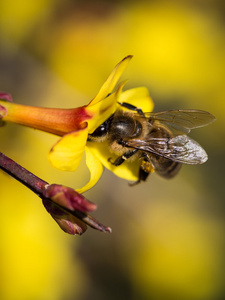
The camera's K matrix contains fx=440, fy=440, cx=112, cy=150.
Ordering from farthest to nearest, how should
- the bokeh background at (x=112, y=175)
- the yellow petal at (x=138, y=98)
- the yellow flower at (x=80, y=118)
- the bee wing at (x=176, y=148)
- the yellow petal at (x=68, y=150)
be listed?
1. the bokeh background at (x=112, y=175)
2. the yellow petal at (x=138, y=98)
3. the bee wing at (x=176, y=148)
4. the yellow flower at (x=80, y=118)
5. the yellow petal at (x=68, y=150)

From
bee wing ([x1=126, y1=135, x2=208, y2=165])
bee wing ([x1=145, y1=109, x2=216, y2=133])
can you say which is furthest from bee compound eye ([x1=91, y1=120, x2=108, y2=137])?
bee wing ([x1=145, y1=109, x2=216, y2=133])

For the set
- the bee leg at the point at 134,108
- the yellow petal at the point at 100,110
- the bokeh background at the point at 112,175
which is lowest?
the bokeh background at the point at 112,175

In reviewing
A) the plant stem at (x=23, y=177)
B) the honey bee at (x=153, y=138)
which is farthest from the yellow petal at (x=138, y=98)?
the plant stem at (x=23, y=177)

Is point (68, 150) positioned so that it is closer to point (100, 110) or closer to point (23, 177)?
point (23, 177)

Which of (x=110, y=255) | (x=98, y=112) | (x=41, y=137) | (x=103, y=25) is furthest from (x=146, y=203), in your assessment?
(x=98, y=112)

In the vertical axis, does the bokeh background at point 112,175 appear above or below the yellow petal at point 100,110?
below

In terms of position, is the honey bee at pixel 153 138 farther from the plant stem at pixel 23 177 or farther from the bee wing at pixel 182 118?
the plant stem at pixel 23 177

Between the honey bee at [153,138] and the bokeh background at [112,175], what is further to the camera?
the bokeh background at [112,175]
